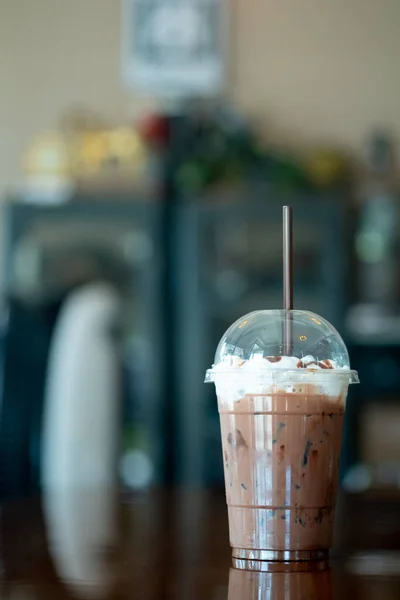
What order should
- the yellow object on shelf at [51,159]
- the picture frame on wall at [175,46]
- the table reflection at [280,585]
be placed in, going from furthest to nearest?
the picture frame on wall at [175,46]
the yellow object on shelf at [51,159]
the table reflection at [280,585]

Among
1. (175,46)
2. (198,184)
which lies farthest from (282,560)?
(175,46)

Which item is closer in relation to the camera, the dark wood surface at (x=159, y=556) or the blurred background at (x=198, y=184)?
the dark wood surface at (x=159, y=556)

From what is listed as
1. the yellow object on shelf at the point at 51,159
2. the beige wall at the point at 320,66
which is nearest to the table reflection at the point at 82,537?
the yellow object on shelf at the point at 51,159

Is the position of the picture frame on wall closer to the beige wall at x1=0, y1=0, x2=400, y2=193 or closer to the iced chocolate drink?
the beige wall at x1=0, y1=0, x2=400, y2=193

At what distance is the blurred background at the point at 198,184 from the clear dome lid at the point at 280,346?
10.2 ft

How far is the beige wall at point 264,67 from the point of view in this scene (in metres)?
4.67

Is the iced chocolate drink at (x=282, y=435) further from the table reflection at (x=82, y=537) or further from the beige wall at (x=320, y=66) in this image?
the beige wall at (x=320, y=66)

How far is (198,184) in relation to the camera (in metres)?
4.30

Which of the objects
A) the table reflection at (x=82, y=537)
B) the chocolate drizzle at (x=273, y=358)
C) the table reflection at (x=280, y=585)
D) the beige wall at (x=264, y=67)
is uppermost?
the beige wall at (x=264, y=67)

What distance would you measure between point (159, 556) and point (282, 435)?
0.17 m

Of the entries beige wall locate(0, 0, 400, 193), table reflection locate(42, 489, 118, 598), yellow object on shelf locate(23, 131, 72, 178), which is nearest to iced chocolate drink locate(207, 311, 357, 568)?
table reflection locate(42, 489, 118, 598)

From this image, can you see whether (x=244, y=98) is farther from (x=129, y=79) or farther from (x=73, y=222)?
(x=73, y=222)

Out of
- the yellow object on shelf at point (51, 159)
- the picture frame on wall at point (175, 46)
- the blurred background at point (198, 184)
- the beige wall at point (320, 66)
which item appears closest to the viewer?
the blurred background at point (198, 184)

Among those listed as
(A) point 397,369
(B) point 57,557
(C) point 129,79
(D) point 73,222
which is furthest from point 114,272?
(B) point 57,557
